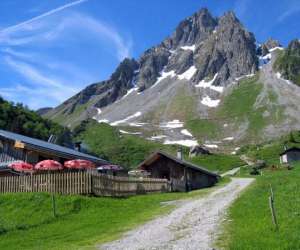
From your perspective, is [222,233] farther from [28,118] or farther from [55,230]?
[28,118]

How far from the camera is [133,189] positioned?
3934 cm

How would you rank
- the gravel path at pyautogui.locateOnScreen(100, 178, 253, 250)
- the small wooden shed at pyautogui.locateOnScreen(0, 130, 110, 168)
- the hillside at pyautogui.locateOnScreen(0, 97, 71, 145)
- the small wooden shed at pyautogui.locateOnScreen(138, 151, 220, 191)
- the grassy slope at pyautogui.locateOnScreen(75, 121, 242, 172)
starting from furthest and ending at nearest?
1. the grassy slope at pyautogui.locateOnScreen(75, 121, 242, 172)
2. the hillside at pyautogui.locateOnScreen(0, 97, 71, 145)
3. the small wooden shed at pyautogui.locateOnScreen(138, 151, 220, 191)
4. the small wooden shed at pyautogui.locateOnScreen(0, 130, 110, 168)
5. the gravel path at pyautogui.locateOnScreen(100, 178, 253, 250)

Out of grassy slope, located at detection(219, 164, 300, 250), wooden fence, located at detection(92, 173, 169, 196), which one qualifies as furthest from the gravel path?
wooden fence, located at detection(92, 173, 169, 196)

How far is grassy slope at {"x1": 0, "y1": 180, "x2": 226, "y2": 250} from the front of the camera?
19.0 metres

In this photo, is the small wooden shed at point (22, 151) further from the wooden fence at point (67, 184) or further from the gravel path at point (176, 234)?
the gravel path at point (176, 234)

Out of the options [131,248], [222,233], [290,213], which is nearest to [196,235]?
[222,233]

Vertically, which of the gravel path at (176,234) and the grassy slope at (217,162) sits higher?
the grassy slope at (217,162)

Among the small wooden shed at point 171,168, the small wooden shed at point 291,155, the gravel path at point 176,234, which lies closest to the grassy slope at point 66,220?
the gravel path at point 176,234

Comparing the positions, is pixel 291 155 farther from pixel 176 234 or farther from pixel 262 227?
pixel 262 227

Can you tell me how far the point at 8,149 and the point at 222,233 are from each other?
105 ft

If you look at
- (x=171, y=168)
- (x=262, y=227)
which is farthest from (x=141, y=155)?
(x=262, y=227)

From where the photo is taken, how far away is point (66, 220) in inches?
985

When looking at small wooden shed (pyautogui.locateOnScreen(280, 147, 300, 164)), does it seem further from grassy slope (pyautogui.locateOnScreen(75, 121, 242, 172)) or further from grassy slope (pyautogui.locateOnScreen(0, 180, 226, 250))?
grassy slope (pyautogui.locateOnScreen(0, 180, 226, 250))

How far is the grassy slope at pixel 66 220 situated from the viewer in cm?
1897
